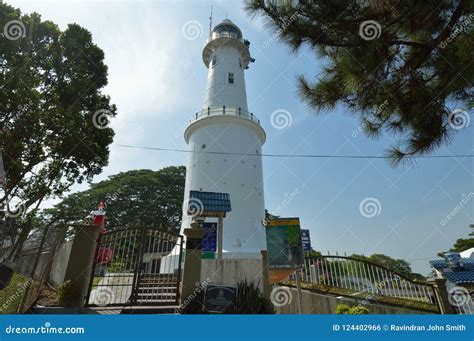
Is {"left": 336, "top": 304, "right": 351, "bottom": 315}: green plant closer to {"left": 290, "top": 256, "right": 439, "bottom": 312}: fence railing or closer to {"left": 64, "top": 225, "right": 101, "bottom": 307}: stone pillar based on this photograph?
{"left": 290, "top": 256, "right": 439, "bottom": 312}: fence railing

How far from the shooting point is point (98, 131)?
1233cm

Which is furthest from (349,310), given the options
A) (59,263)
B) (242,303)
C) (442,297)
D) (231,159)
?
(231,159)

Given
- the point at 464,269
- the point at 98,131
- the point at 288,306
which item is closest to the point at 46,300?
the point at 288,306

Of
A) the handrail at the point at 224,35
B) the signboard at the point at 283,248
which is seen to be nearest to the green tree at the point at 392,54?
the signboard at the point at 283,248

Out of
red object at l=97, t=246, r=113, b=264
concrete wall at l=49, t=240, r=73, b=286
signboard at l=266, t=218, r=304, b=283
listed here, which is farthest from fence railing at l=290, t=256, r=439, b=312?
concrete wall at l=49, t=240, r=73, b=286

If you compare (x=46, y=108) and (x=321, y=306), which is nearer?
(x=321, y=306)

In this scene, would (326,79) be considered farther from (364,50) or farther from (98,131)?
(98,131)

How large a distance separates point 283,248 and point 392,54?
15.4ft

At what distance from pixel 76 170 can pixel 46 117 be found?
2943mm

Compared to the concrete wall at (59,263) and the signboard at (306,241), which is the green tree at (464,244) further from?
the concrete wall at (59,263)

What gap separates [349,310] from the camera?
20.3 feet

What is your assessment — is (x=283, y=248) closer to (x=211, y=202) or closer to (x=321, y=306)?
(x=321, y=306)

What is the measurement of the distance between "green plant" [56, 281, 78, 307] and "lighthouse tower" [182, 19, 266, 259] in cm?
789

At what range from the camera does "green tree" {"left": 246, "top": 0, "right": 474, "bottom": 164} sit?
4250 millimetres
